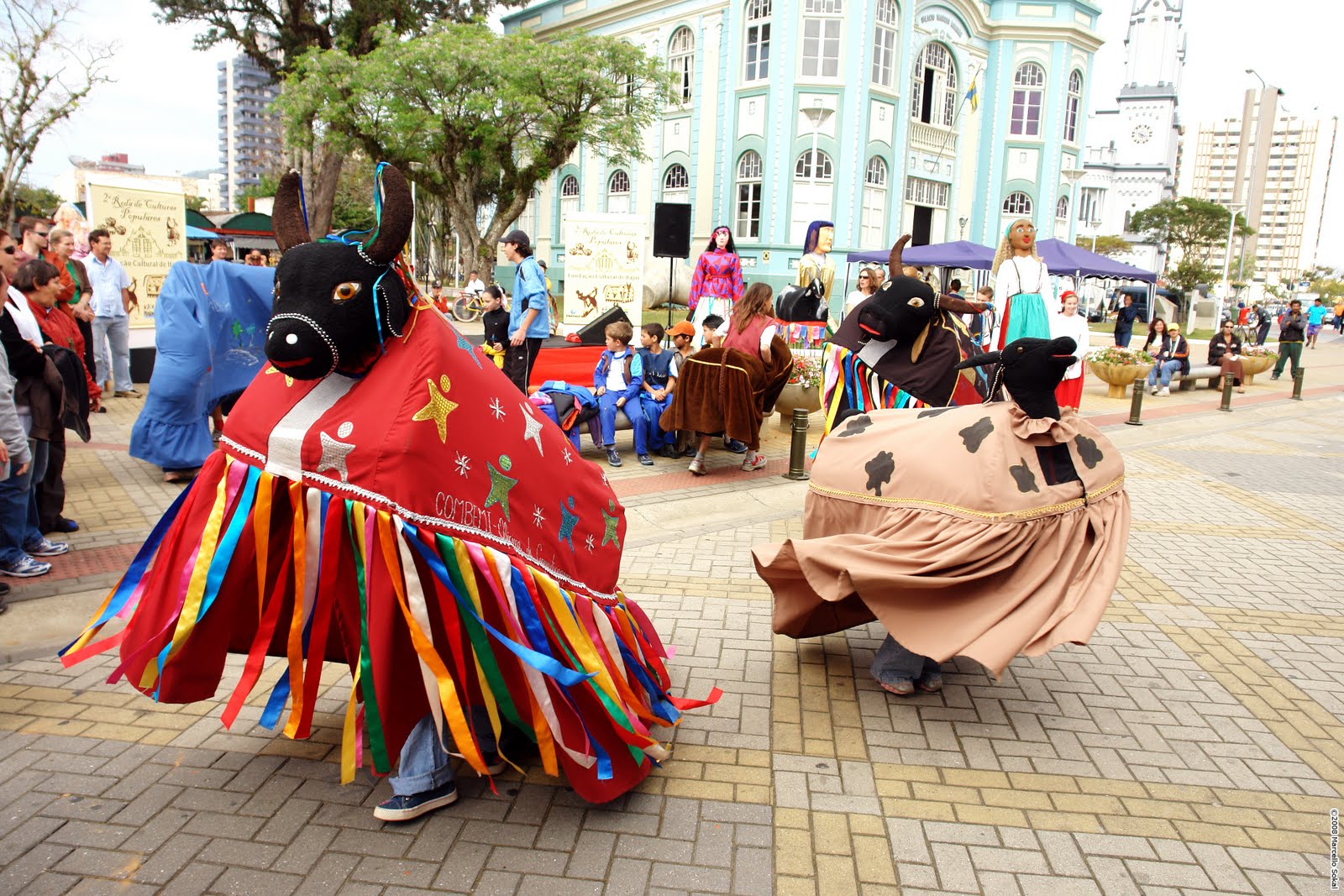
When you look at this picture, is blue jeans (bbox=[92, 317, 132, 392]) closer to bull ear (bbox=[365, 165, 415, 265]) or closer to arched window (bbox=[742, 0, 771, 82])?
bull ear (bbox=[365, 165, 415, 265])

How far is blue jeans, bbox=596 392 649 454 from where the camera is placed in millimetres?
8195

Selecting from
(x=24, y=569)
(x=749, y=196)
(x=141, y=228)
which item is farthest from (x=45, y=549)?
(x=749, y=196)

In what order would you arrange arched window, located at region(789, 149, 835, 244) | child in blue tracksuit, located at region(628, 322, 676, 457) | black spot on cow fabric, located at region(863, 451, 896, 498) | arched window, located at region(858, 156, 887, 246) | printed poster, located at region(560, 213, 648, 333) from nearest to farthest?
black spot on cow fabric, located at region(863, 451, 896, 498)
child in blue tracksuit, located at region(628, 322, 676, 457)
printed poster, located at region(560, 213, 648, 333)
arched window, located at region(789, 149, 835, 244)
arched window, located at region(858, 156, 887, 246)

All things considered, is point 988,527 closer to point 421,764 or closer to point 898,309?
point 898,309

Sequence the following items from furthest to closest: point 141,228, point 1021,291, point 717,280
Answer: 1. point 717,280
2. point 141,228
3. point 1021,291

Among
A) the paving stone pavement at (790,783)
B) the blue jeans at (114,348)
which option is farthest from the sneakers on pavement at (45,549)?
the blue jeans at (114,348)

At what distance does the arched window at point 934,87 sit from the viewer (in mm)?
30094

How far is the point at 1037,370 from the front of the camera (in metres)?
3.45

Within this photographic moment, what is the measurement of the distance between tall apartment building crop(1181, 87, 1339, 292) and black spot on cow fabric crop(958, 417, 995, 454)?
6499 inches

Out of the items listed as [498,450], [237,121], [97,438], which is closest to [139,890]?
[498,450]

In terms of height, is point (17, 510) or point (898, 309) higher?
point (898, 309)

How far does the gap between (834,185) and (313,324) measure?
2737cm

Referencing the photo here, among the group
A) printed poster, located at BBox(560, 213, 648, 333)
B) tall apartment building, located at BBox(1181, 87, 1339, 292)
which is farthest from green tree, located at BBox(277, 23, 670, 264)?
tall apartment building, located at BBox(1181, 87, 1339, 292)

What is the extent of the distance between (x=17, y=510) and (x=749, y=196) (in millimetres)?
26677
